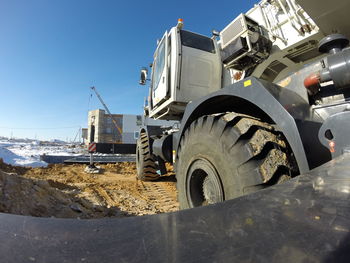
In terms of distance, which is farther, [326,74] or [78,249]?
[326,74]

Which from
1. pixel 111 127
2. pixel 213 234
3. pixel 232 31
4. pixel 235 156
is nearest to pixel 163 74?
pixel 232 31

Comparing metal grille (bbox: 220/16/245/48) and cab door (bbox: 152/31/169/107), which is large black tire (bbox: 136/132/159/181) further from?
metal grille (bbox: 220/16/245/48)

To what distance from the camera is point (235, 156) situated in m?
1.61

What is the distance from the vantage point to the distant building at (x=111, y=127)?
35.1 metres

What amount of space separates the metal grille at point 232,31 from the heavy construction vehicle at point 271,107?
13mm

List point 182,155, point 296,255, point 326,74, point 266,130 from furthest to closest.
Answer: point 182,155, point 266,130, point 326,74, point 296,255

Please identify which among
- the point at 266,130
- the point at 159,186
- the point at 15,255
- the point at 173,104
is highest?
the point at 173,104

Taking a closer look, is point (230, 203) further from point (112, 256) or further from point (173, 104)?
point (173, 104)

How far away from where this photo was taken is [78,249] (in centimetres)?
52

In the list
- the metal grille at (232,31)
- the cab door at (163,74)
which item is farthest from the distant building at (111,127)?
the metal grille at (232,31)

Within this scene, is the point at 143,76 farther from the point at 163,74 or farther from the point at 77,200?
the point at 77,200

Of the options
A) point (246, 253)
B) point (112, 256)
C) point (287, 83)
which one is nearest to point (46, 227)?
point (112, 256)

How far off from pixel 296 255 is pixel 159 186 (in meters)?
5.69

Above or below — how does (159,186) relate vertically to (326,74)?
below
